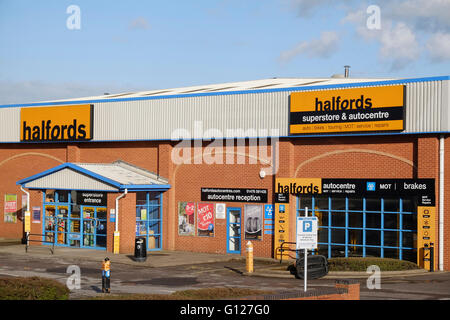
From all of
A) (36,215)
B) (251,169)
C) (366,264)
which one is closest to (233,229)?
(251,169)

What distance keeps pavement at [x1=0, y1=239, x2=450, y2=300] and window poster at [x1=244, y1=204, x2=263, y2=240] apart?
137cm

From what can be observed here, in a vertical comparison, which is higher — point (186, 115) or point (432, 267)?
point (186, 115)

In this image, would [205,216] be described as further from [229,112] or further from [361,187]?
[361,187]

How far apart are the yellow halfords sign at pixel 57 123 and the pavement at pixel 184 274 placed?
8298 millimetres

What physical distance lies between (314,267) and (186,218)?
13095 mm

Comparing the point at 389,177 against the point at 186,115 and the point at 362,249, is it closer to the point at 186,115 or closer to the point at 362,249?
→ the point at 362,249

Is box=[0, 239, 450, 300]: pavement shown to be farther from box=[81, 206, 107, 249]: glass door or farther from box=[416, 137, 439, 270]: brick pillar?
box=[416, 137, 439, 270]: brick pillar

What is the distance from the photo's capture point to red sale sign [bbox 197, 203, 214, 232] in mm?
37475

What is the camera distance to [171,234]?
38781mm

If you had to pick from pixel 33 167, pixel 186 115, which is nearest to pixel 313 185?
pixel 186 115

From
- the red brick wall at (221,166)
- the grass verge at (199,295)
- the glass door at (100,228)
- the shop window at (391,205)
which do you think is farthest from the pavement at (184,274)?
the shop window at (391,205)

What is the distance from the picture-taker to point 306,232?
2066cm

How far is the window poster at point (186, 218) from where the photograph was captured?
126ft

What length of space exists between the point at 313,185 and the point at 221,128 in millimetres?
6221
